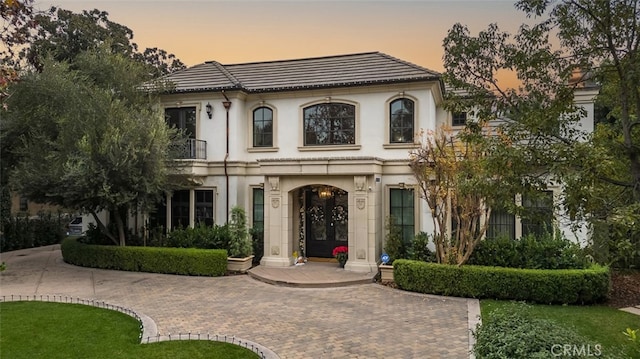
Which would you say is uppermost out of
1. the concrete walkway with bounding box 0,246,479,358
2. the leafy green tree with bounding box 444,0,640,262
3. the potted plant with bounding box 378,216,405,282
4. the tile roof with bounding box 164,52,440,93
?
the tile roof with bounding box 164,52,440,93

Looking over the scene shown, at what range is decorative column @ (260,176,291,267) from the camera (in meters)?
14.5

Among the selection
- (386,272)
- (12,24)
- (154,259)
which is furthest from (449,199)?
(12,24)

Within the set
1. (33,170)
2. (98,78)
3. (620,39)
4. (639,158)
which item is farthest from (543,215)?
(98,78)

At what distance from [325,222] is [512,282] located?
23.7ft

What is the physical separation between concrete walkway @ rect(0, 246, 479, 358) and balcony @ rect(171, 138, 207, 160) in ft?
15.2

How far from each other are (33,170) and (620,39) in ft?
51.8

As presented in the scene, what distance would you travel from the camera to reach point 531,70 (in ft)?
20.3

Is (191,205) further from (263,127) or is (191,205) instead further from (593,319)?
(593,319)

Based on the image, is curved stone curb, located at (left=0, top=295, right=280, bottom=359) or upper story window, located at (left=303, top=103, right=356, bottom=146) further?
upper story window, located at (left=303, top=103, right=356, bottom=146)

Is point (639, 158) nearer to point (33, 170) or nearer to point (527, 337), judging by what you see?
point (527, 337)

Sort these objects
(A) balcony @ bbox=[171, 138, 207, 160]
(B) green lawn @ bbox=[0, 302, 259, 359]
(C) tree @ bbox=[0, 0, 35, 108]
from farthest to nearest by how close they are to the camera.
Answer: (A) balcony @ bbox=[171, 138, 207, 160] < (B) green lawn @ bbox=[0, 302, 259, 359] < (C) tree @ bbox=[0, 0, 35, 108]

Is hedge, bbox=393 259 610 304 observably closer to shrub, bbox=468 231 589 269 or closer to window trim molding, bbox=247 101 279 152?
shrub, bbox=468 231 589 269

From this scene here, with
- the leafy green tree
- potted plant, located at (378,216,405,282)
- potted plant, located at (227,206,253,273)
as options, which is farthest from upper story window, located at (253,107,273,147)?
the leafy green tree

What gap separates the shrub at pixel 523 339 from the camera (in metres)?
4.40
